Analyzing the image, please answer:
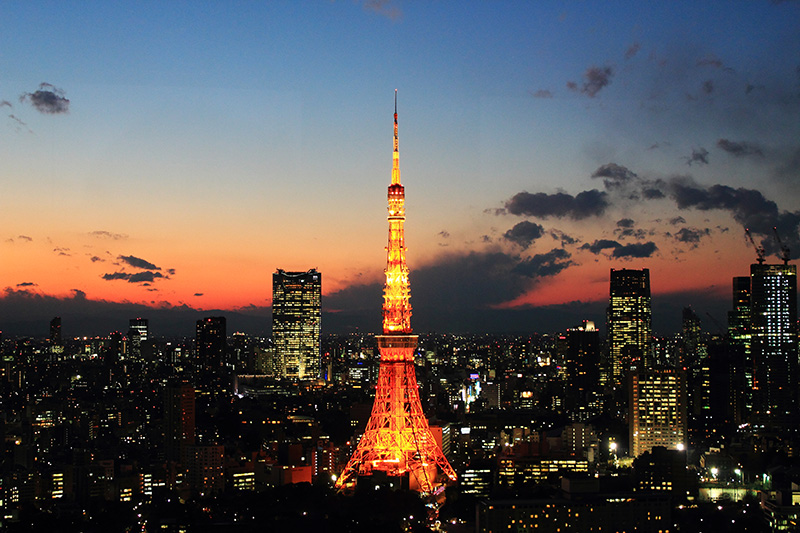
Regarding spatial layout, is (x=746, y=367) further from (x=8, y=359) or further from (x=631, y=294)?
(x=8, y=359)

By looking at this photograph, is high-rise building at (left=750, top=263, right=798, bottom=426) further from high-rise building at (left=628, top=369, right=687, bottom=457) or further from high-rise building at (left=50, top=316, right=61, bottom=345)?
high-rise building at (left=50, top=316, right=61, bottom=345)

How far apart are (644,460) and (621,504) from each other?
20.4 feet

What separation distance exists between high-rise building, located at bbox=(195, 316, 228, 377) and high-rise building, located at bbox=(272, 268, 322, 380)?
5120 mm

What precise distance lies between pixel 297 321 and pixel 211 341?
7811mm

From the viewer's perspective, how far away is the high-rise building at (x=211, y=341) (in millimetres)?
56375

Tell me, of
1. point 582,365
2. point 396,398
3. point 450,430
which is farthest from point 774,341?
point 396,398

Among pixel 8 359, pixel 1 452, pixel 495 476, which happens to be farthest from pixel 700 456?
pixel 8 359

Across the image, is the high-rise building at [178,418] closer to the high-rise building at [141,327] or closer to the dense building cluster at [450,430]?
the dense building cluster at [450,430]

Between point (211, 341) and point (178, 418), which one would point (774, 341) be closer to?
point (178, 418)

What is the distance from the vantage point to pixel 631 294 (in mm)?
52969

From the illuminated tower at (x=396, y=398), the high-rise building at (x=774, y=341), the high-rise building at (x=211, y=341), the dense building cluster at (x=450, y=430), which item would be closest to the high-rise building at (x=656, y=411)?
the dense building cluster at (x=450, y=430)

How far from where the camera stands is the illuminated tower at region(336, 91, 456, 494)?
22344 mm

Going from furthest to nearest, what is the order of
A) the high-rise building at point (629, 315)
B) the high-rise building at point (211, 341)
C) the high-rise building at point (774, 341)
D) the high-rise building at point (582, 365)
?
the high-rise building at point (211, 341) → the high-rise building at point (629, 315) → the high-rise building at point (582, 365) → the high-rise building at point (774, 341)

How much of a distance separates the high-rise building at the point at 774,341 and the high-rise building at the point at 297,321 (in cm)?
2537
